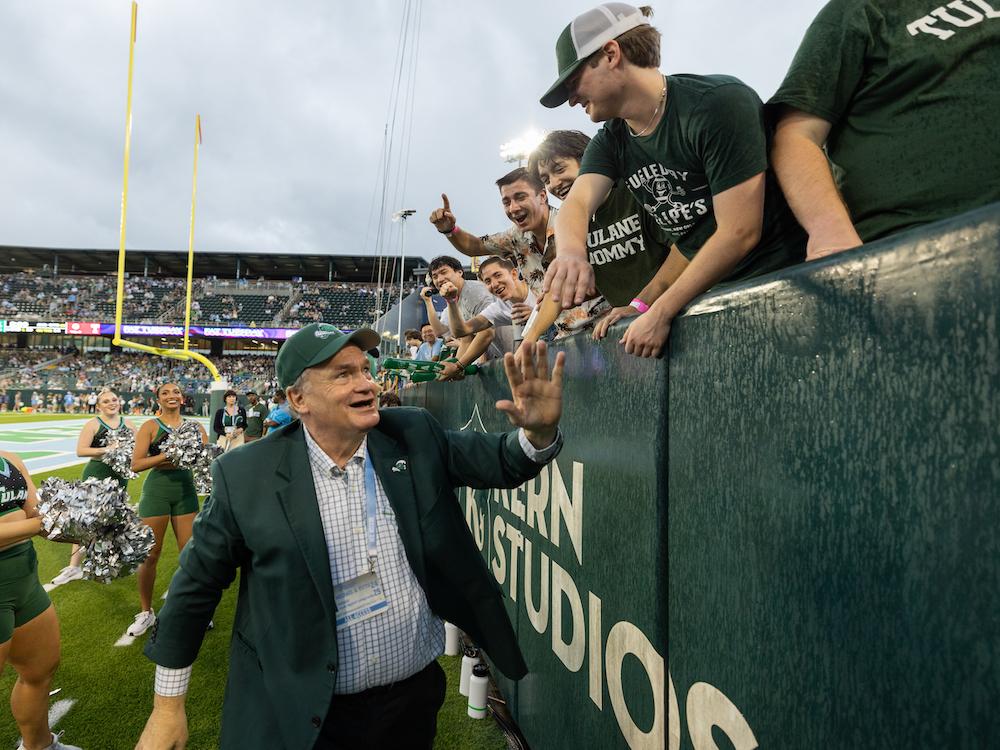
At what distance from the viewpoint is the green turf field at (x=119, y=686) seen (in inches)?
113

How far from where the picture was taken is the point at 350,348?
1.85 metres

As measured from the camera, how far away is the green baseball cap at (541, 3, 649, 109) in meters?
1.54

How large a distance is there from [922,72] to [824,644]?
123 cm

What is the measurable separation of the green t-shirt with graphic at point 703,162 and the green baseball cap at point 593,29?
0.66 ft

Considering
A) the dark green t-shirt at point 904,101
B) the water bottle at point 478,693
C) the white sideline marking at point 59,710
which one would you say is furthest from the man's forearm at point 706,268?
the white sideline marking at point 59,710

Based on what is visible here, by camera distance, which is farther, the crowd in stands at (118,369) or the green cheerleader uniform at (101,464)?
the crowd in stands at (118,369)

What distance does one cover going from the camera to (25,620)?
8.73 feet

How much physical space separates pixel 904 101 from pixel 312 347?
1.74 metres

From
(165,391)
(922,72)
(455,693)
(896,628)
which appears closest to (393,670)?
(896,628)

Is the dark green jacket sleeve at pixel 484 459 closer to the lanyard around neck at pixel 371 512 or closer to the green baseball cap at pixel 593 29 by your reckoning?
the lanyard around neck at pixel 371 512

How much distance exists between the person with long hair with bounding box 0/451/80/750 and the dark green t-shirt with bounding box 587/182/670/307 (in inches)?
112

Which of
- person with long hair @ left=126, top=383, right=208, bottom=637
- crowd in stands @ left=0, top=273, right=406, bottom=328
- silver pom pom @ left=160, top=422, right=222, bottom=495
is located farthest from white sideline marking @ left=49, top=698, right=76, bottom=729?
crowd in stands @ left=0, top=273, right=406, bottom=328

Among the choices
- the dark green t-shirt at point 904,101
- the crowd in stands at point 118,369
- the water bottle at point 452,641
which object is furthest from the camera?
the crowd in stands at point 118,369

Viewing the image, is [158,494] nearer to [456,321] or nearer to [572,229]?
[456,321]
